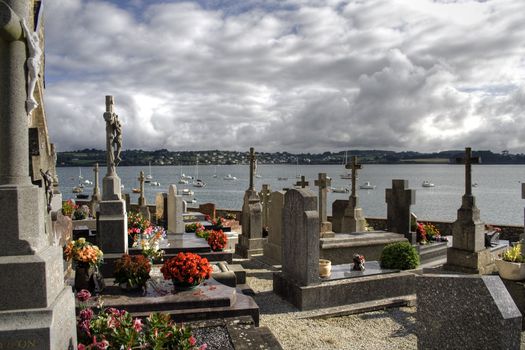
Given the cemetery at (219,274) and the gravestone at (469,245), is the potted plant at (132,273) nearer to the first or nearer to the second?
the cemetery at (219,274)

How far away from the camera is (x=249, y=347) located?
511 centimetres

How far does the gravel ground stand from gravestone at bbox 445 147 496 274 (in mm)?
3477

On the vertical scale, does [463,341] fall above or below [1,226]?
below

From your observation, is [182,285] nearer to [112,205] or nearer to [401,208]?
[112,205]

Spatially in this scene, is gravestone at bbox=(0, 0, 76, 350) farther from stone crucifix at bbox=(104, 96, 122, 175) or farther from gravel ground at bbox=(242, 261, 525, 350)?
stone crucifix at bbox=(104, 96, 122, 175)

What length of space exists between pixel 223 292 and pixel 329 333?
74.6 inches

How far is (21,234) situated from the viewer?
3637 millimetres

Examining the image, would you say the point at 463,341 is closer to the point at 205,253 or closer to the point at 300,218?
the point at 300,218

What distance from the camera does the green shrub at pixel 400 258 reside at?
31.8 ft

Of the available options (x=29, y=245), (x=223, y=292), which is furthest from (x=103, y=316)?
(x=223, y=292)

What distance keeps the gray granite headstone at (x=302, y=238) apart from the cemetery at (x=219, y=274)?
22 mm

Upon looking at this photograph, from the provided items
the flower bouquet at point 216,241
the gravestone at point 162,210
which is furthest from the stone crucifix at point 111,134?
the gravestone at point 162,210

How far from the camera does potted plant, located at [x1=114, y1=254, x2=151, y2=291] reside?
23.2 ft

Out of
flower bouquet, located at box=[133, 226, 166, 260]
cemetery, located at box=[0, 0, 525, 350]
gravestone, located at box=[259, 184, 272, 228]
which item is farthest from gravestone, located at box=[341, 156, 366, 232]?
flower bouquet, located at box=[133, 226, 166, 260]
